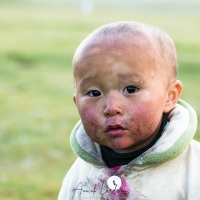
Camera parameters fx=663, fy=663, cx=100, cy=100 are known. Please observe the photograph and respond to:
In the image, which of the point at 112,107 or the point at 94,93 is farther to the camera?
the point at 94,93

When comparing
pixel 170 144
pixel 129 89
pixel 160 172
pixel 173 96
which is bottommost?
pixel 160 172

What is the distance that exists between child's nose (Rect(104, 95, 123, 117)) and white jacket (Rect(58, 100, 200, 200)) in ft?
0.85

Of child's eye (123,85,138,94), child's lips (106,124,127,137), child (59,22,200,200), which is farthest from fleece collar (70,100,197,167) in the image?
child's eye (123,85,138,94)

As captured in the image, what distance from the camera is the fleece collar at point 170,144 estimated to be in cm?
294

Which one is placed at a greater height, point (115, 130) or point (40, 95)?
point (115, 130)

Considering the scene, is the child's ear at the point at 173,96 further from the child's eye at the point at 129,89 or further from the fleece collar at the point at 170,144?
the child's eye at the point at 129,89

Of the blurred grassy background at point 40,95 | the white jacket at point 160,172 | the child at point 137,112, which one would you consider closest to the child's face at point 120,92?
the child at point 137,112

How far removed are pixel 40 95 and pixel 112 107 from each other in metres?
6.79

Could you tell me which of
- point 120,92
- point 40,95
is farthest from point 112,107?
point 40,95

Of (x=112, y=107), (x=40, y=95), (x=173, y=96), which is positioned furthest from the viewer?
(x=40, y=95)

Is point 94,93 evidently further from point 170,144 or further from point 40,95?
point 40,95

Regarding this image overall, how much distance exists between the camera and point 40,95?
31.5ft

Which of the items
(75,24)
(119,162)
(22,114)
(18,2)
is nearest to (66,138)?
(22,114)

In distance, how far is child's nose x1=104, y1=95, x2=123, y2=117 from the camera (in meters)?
2.88
